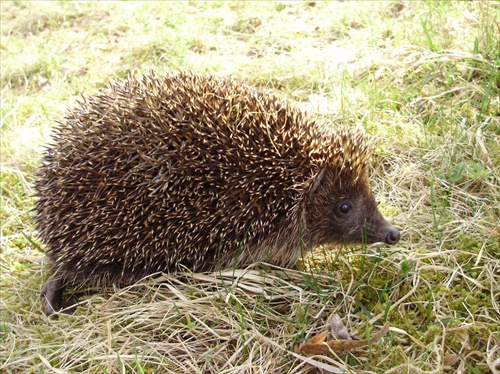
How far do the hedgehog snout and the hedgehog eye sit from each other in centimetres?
35

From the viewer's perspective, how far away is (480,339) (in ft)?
11.0

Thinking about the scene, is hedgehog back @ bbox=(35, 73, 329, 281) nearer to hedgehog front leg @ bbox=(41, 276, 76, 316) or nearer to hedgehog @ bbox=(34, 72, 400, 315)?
hedgehog @ bbox=(34, 72, 400, 315)

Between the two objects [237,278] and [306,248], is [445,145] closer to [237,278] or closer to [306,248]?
[306,248]

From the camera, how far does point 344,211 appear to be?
4.27 metres

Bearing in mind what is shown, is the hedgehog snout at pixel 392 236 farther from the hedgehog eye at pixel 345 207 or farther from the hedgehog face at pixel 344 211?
the hedgehog eye at pixel 345 207

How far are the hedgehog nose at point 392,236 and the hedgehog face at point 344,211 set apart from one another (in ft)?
0.17

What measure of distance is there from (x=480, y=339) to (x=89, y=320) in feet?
8.60

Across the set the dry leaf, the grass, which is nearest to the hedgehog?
the grass

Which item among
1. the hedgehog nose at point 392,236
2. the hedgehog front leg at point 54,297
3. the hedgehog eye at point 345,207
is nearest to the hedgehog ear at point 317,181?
the hedgehog eye at point 345,207

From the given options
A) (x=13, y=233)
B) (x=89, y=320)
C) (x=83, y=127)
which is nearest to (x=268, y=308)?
(x=89, y=320)

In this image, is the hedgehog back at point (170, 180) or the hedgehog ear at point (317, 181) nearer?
the hedgehog back at point (170, 180)

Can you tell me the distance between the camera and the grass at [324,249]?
356cm

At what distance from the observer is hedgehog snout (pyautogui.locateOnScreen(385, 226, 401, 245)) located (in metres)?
4.03

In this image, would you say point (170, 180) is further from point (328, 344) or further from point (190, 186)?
point (328, 344)
